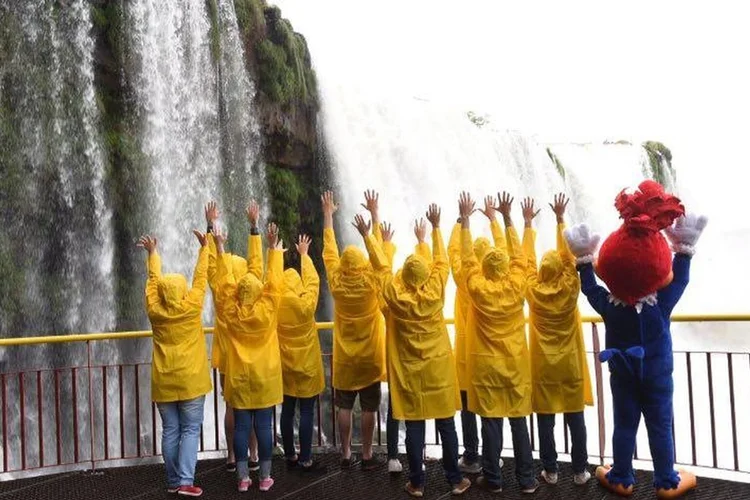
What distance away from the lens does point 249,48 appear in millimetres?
14688

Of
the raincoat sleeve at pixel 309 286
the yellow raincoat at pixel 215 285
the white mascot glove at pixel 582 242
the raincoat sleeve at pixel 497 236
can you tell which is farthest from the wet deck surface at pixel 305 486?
the raincoat sleeve at pixel 497 236

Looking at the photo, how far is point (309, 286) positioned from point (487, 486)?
2019 millimetres

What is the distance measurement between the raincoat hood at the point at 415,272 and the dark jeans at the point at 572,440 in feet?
4.40

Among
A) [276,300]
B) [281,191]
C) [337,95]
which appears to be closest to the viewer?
[276,300]

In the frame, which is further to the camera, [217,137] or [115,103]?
[217,137]

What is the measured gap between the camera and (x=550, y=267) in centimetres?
481

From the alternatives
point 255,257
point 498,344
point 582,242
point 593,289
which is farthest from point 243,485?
point 582,242

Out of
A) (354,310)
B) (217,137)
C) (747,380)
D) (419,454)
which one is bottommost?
(747,380)

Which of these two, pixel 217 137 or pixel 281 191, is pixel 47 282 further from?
pixel 281 191

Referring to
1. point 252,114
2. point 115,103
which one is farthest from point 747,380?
point 115,103

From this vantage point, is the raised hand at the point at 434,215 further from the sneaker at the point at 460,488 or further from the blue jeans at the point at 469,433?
the sneaker at the point at 460,488

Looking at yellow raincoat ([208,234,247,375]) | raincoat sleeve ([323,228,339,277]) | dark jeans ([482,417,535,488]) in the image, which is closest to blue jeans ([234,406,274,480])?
yellow raincoat ([208,234,247,375])

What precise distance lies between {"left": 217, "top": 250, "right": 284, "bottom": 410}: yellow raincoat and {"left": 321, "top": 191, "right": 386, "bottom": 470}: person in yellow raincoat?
1.57 ft

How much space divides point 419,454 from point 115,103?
9968 mm
